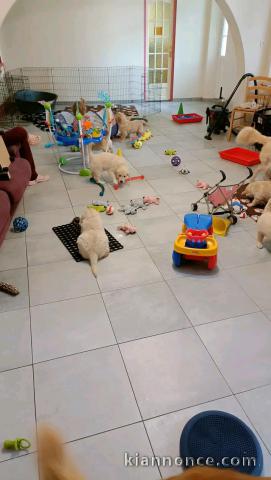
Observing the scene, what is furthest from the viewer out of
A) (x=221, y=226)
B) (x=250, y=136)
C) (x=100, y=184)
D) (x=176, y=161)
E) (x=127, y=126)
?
(x=127, y=126)

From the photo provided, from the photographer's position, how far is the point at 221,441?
1.42 m

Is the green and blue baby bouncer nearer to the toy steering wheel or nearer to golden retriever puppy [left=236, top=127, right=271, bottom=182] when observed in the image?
golden retriever puppy [left=236, top=127, right=271, bottom=182]

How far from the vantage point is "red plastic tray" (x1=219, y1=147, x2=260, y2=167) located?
14.3 ft

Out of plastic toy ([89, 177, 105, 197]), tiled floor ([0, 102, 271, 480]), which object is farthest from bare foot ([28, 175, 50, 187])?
tiled floor ([0, 102, 271, 480])

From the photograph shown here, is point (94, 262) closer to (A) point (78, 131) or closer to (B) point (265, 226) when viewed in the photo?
(B) point (265, 226)

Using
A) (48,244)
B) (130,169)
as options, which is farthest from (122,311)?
(130,169)

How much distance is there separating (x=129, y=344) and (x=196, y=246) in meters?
0.88

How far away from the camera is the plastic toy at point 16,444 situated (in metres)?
1.47

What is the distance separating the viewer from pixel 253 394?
1698mm

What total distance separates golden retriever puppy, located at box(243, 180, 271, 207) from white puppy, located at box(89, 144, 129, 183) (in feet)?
4.31

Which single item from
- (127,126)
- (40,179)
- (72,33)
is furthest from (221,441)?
(72,33)

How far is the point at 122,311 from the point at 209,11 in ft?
22.5

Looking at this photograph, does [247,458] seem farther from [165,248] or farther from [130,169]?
[130,169]

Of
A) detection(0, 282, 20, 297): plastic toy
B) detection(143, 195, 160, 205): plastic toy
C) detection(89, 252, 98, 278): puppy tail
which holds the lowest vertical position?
detection(0, 282, 20, 297): plastic toy
